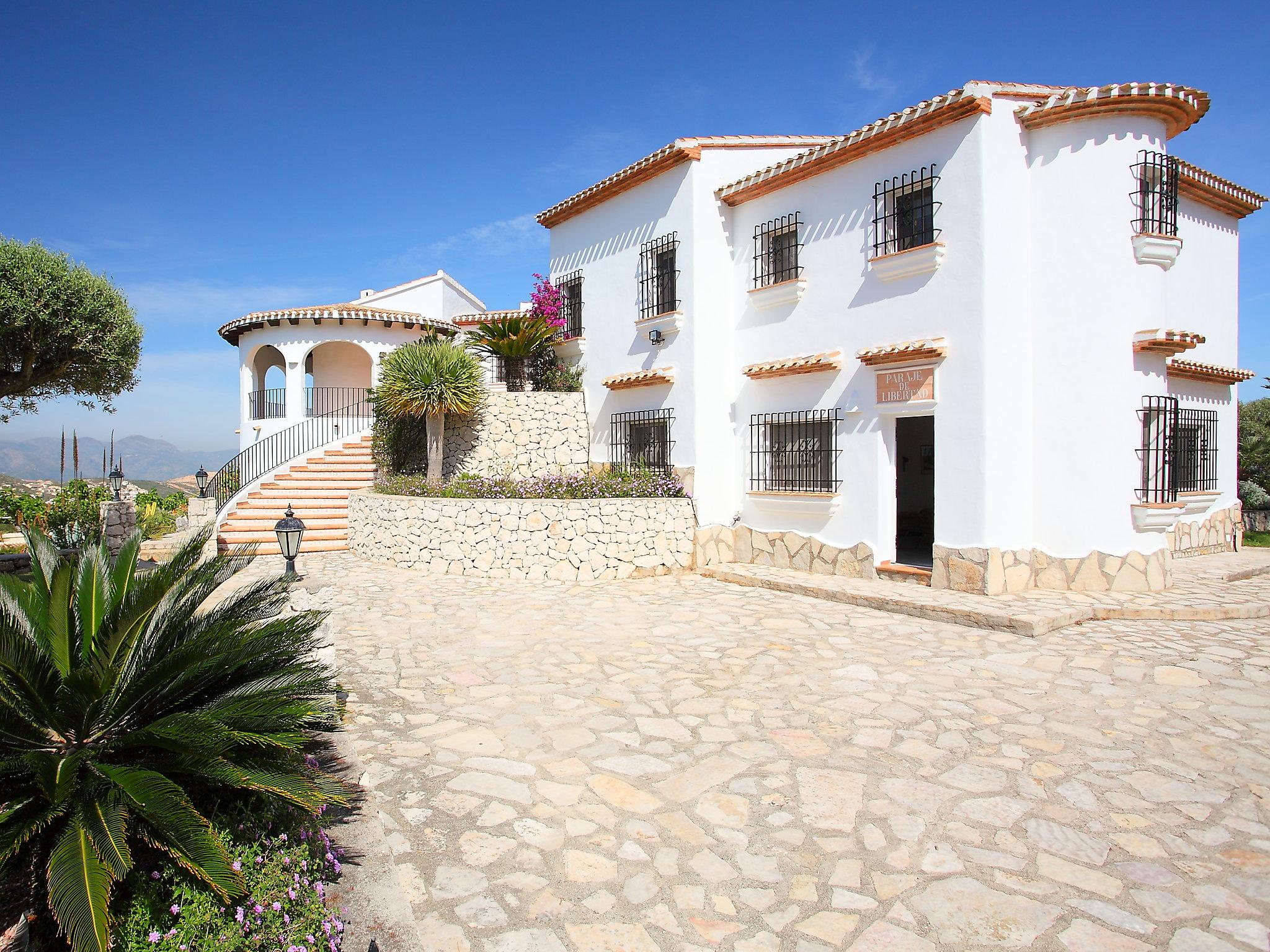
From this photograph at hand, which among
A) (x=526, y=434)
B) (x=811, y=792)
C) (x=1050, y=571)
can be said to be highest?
(x=526, y=434)

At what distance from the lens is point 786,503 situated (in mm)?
11539

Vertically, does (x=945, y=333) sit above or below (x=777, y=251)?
below

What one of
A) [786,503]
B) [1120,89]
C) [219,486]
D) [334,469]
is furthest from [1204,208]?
[219,486]

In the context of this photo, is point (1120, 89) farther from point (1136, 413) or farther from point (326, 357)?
point (326, 357)

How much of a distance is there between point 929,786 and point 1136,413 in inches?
291

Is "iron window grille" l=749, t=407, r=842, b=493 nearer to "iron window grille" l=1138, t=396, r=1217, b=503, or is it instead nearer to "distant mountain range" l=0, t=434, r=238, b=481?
"iron window grille" l=1138, t=396, r=1217, b=503

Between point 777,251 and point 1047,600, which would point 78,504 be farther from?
point 1047,600

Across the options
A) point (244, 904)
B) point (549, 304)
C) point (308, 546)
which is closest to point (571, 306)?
point (549, 304)

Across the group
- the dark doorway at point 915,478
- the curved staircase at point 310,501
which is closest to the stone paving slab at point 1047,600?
the dark doorway at point 915,478

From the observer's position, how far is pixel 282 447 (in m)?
20.3

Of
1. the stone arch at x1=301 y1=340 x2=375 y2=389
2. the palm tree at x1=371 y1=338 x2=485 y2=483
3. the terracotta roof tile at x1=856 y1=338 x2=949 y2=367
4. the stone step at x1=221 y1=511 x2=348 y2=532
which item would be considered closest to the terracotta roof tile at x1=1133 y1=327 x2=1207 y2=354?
the terracotta roof tile at x1=856 y1=338 x2=949 y2=367

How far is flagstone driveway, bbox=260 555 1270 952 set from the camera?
3066 mm

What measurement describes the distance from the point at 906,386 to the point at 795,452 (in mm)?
2194

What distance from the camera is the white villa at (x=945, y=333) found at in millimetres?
9211
